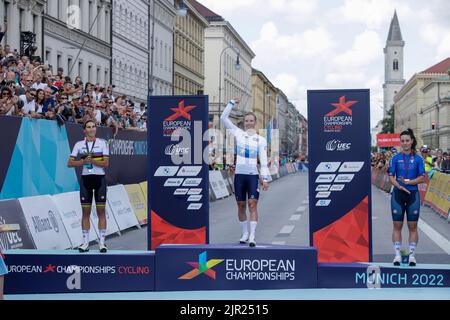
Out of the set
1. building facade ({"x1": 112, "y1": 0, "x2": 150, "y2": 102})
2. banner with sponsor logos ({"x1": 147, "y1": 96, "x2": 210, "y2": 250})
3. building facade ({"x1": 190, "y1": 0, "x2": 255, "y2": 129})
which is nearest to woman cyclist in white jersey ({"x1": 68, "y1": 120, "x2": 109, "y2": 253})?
banner with sponsor logos ({"x1": 147, "y1": 96, "x2": 210, "y2": 250})

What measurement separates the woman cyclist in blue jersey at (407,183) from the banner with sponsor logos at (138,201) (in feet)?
35.2

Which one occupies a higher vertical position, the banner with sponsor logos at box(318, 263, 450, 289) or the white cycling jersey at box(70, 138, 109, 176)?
the white cycling jersey at box(70, 138, 109, 176)

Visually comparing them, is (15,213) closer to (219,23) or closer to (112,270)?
(112,270)

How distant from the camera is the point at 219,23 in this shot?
11981cm

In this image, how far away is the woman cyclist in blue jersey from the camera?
480 inches

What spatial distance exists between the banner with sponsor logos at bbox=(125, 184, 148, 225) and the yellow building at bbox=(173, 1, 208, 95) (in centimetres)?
6470

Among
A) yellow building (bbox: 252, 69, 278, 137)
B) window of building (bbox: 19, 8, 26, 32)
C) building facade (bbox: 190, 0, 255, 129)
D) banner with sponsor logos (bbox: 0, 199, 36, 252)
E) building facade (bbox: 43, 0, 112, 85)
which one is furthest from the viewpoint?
yellow building (bbox: 252, 69, 278, 137)

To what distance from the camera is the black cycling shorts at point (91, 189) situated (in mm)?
13172

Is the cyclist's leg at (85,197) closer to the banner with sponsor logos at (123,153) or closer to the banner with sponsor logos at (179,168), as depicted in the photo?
the banner with sponsor logos at (179,168)

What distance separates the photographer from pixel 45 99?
21031 millimetres

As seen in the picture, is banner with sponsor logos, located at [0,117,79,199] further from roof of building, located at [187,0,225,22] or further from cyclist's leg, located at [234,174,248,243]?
roof of building, located at [187,0,225,22]

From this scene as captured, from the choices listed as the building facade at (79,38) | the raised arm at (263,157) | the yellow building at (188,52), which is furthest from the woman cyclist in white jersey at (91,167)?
the yellow building at (188,52)
